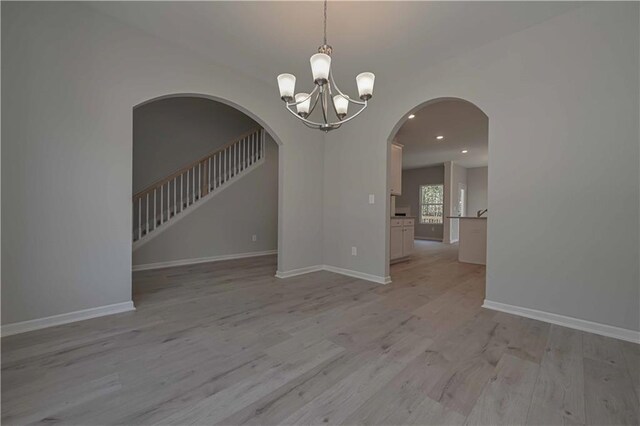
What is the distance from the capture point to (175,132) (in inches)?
217

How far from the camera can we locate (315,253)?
443 cm

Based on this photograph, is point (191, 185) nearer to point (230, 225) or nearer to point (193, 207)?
point (193, 207)

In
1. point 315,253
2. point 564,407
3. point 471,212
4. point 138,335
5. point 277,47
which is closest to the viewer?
point 564,407

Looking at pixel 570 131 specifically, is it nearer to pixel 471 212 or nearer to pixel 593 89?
pixel 593 89

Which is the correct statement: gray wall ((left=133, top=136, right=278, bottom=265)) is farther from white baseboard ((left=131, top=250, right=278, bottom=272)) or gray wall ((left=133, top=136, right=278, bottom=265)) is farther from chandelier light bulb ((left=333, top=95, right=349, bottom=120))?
chandelier light bulb ((left=333, top=95, right=349, bottom=120))

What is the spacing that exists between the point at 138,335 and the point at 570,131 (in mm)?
3934

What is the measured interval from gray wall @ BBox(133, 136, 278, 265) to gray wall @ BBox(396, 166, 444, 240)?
20.2 feet

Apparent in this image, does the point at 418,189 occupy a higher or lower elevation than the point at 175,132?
lower

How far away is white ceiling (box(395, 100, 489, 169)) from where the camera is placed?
4797mm

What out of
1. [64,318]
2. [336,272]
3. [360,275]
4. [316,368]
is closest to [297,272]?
[336,272]

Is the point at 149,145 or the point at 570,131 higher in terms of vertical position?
the point at 149,145

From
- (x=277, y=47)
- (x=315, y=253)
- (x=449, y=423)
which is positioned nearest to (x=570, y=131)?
(x=449, y=423)

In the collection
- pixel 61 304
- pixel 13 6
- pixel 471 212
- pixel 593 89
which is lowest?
pixel 61 304

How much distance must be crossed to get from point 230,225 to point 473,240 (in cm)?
489
